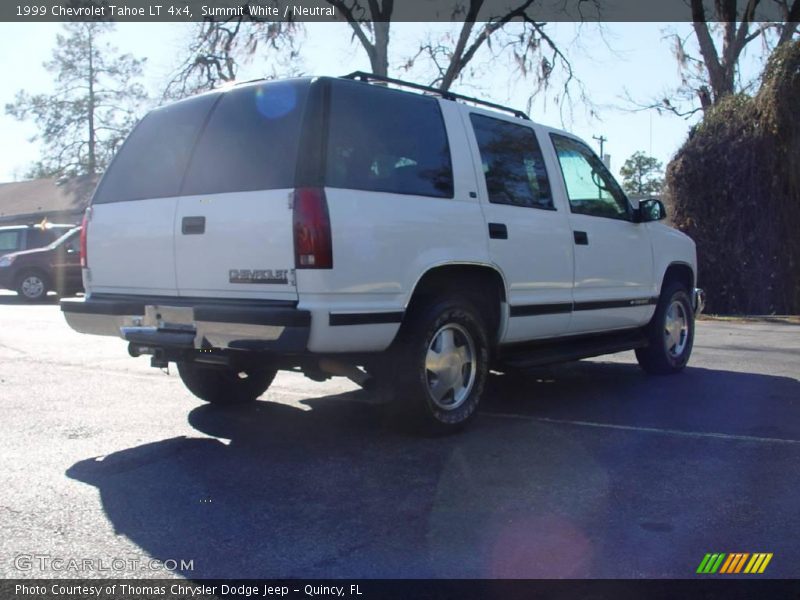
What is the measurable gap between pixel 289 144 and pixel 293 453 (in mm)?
1824

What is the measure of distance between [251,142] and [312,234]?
0.86 meters

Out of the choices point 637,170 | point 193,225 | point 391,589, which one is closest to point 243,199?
point 193,225

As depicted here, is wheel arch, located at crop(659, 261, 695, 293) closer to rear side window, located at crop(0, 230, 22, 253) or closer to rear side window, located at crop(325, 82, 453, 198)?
rear side window, located at crop(325, 82, 453, 198)

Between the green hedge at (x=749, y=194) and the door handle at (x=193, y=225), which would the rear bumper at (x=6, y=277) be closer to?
the green hedge at (x=749, y=194)

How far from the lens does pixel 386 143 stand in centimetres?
495

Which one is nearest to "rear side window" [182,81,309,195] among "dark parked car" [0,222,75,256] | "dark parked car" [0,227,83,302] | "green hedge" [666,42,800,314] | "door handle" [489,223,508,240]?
"door handle" [489,223,508,240]

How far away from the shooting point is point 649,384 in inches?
287

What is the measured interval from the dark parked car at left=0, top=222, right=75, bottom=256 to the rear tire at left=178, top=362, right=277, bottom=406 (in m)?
15.0

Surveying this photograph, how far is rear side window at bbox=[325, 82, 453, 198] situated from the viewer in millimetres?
4641

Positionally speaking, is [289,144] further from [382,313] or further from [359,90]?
[382,313]

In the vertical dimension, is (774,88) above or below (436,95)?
above

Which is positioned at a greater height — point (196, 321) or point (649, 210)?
point (649, 210)

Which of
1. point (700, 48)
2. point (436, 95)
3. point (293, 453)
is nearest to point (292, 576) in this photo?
point (293, 453)

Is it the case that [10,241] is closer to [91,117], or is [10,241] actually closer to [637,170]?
[91,117]
